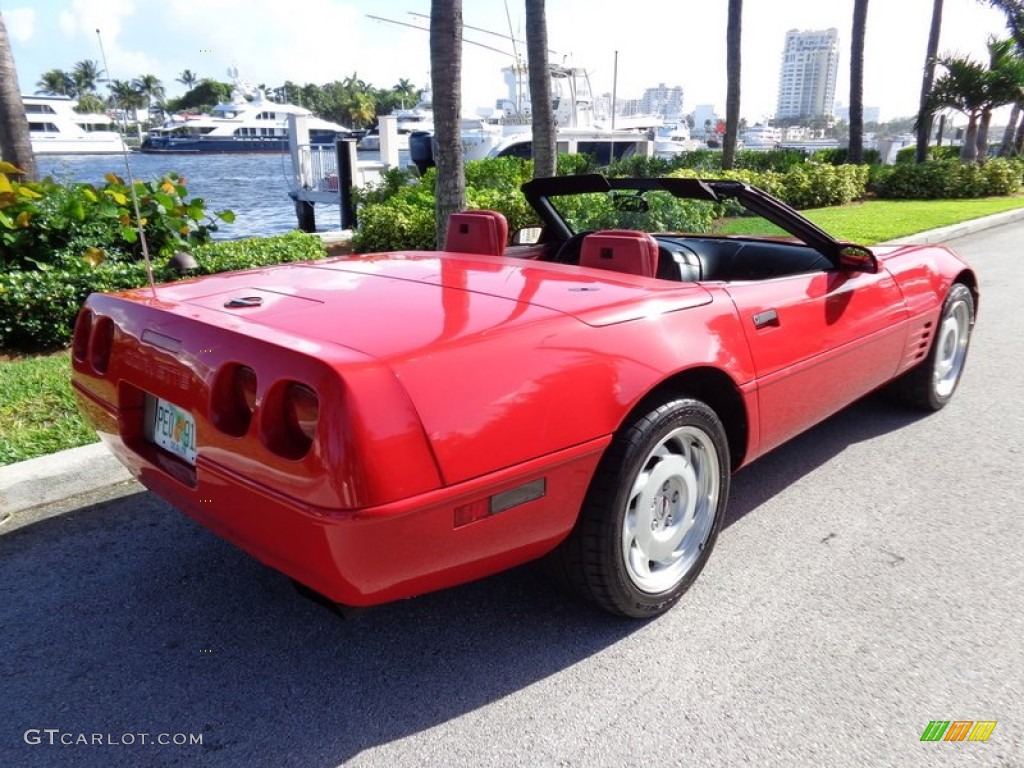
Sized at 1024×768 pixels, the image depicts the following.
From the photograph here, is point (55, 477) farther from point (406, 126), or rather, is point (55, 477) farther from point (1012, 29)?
point (406, 126)

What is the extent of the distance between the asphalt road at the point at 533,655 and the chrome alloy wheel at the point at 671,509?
0.15m

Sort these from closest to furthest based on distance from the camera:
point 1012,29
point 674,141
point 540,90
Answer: point 540,90 → point 1012,29 → point 674,141

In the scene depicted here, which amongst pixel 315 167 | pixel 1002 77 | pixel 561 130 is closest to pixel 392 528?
pixel 315 167

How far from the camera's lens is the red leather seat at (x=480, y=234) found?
11.2 ft

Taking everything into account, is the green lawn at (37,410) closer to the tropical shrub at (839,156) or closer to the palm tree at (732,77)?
the palm tree at (732,77)

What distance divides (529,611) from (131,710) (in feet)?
3.86

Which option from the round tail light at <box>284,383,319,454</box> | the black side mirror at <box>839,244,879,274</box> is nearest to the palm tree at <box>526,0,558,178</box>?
the black side mirror at <box>839,244,879,274</box>

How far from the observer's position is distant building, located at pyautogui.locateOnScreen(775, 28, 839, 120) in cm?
15491

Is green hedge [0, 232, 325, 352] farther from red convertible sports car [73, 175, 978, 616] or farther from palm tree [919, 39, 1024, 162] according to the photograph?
palm tree [919, 39, 1024, 162]

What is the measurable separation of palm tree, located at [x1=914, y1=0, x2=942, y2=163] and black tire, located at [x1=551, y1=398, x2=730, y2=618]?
20813 millimetres

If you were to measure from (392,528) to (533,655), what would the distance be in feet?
2.67

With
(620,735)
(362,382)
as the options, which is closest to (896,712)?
(620,735)

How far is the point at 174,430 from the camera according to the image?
2.25 metres

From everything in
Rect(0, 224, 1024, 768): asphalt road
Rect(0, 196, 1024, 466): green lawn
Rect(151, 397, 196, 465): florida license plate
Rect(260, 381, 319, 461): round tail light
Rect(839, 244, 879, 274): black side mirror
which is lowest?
Rect(0, 224, 1024, 768): asphalt road
